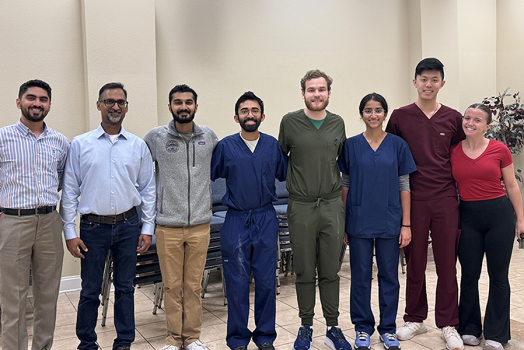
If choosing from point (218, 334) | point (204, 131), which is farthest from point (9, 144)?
point (218, 334)

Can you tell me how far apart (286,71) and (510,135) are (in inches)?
125

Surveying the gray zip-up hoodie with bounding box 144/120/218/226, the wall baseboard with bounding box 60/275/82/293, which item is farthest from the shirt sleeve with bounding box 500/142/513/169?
the wall baseboard with bounding box 60/275/82/293

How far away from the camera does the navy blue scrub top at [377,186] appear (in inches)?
118

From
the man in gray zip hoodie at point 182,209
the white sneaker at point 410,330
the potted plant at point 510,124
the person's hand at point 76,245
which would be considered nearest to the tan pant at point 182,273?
the man in gray zip hoodie at point 182,209

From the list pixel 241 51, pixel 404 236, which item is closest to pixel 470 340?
pixel 404 236

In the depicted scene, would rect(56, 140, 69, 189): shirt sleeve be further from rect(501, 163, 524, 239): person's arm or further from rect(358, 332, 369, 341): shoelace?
rect(501, 163, 524, 239): person's arm

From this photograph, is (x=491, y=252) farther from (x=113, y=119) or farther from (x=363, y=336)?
(x=113, y=119)

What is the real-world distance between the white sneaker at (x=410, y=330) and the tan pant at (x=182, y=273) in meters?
1.36

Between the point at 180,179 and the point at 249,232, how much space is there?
21.0 inches

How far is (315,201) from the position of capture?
9.70 ft

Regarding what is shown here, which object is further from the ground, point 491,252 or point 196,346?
point 491,252

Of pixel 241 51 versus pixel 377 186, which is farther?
pixel 241 51

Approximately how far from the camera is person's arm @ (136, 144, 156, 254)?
2.92 m

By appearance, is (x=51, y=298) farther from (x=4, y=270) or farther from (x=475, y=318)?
(x=475, y=318)
